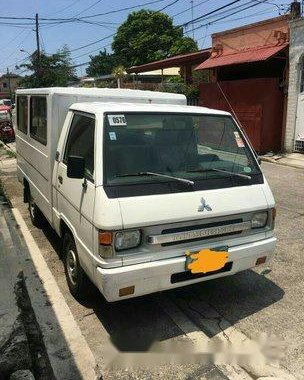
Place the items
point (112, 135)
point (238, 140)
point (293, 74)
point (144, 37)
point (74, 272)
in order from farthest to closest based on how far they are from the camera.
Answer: point (144, 37), point (293, 74), point (238, 140), point (74, 272), point (112, 135)

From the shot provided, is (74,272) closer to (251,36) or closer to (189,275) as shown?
(189,275)

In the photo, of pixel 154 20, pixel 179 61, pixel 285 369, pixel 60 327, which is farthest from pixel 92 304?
pixel 154 20

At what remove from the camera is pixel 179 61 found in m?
19.6

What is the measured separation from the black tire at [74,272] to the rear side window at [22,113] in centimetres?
294

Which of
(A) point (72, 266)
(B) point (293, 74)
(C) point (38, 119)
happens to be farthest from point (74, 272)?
(B) point (293, 74)

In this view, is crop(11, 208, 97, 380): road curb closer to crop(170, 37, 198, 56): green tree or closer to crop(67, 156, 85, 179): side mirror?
crop(67, 156, 85, 179): side mirror

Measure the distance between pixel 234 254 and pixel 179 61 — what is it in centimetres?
1710

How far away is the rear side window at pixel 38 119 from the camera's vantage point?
533cm

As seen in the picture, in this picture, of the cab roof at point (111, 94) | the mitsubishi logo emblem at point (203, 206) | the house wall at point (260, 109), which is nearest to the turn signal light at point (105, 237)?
the mitsubishi logo emblem at point (203, 206)

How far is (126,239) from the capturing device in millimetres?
3430

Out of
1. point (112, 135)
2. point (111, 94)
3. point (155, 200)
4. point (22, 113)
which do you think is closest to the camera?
point (155, 200)

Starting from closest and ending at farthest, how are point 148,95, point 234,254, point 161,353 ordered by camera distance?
point 161,353
point 234,254
point 148,95

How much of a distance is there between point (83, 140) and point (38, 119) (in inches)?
72.7

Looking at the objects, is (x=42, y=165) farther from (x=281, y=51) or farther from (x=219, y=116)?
(x=281, y=51)
